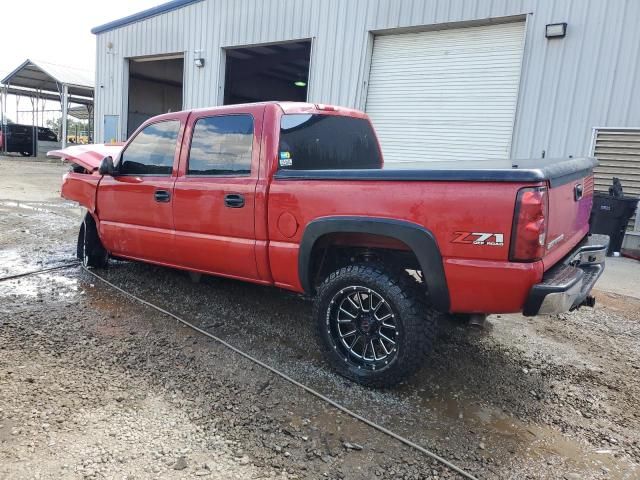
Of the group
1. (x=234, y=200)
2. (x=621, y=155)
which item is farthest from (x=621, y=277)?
(x=234, y=200)

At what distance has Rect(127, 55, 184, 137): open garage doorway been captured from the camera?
20906mm

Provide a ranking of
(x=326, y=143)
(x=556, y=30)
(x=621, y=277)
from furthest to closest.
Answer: (x=556, y=30) → (x=621, y=277) → (x=326, y=143)

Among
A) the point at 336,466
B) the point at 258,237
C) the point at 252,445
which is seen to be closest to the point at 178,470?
the point at 252,445

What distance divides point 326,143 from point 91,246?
3108 mm

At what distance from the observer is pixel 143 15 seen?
50.9 ft

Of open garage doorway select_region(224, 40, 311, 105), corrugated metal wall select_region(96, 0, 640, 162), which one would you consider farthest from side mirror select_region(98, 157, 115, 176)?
open garage doorway select_region(224, 40, 311, 105)

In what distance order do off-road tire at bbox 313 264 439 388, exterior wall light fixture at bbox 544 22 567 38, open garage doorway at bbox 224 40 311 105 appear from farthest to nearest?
open garage doorway at bbox 224 40 311 105, exterior wall light fixture at bbox 544 22 567 38, off-road tire at bbox 313 264 439 388

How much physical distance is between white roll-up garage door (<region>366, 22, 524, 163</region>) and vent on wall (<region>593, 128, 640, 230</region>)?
1518 mm

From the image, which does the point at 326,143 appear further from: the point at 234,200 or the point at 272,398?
the point at 272,398

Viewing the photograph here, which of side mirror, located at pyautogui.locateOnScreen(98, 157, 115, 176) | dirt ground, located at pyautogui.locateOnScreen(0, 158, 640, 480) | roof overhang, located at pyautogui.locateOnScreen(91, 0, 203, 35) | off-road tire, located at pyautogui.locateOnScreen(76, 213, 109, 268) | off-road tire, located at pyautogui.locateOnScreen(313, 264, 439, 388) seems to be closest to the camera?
dirt ground, located at pyautogui.locateOnScreen(0, 158, 640, 480)

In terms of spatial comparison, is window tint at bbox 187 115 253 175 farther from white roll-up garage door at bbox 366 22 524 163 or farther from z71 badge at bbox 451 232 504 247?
white roll-up garage door at bbox 366 22 524 163

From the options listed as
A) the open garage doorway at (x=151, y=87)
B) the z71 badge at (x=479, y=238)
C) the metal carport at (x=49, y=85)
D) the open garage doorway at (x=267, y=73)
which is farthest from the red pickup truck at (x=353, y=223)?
the metal carport at (x=49, y=85)

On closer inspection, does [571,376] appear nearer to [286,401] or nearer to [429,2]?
[286,401]

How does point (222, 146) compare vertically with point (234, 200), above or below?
above
